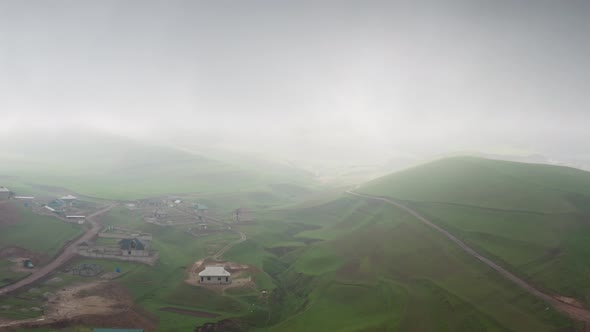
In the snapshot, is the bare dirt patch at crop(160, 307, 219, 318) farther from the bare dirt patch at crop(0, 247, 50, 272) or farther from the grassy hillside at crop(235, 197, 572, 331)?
the bare dirt patch at crop(0, 247, 50, 272)

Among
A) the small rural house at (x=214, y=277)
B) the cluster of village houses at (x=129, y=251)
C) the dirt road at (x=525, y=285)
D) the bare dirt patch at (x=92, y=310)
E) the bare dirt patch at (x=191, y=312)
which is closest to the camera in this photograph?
the bare dirt patch at (x=92, y=310)

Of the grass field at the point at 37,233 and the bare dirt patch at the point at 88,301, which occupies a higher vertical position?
the grass field at the point at 37,233

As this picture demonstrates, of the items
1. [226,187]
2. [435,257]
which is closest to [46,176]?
[226,187]

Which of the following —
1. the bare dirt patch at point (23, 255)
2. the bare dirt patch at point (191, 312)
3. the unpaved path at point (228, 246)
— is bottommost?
the bare dirt patch at point (191, 312)

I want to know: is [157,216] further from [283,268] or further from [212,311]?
[212,311]

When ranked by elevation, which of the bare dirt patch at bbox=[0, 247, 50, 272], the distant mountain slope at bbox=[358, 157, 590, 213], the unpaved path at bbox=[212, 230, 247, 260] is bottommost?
the unpaved path at bbox=[212, 230, 247, 260]

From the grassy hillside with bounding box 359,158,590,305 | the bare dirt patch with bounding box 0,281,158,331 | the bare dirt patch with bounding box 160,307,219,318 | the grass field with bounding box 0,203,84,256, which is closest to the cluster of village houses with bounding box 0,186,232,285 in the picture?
the grass field with bounding box 0,203,84,256

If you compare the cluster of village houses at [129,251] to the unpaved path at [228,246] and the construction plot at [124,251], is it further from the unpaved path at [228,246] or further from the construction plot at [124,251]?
the unpaved path at [228,246]

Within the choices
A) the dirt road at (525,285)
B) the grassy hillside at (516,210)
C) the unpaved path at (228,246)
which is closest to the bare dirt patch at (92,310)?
the unpaved path at (228,246)
